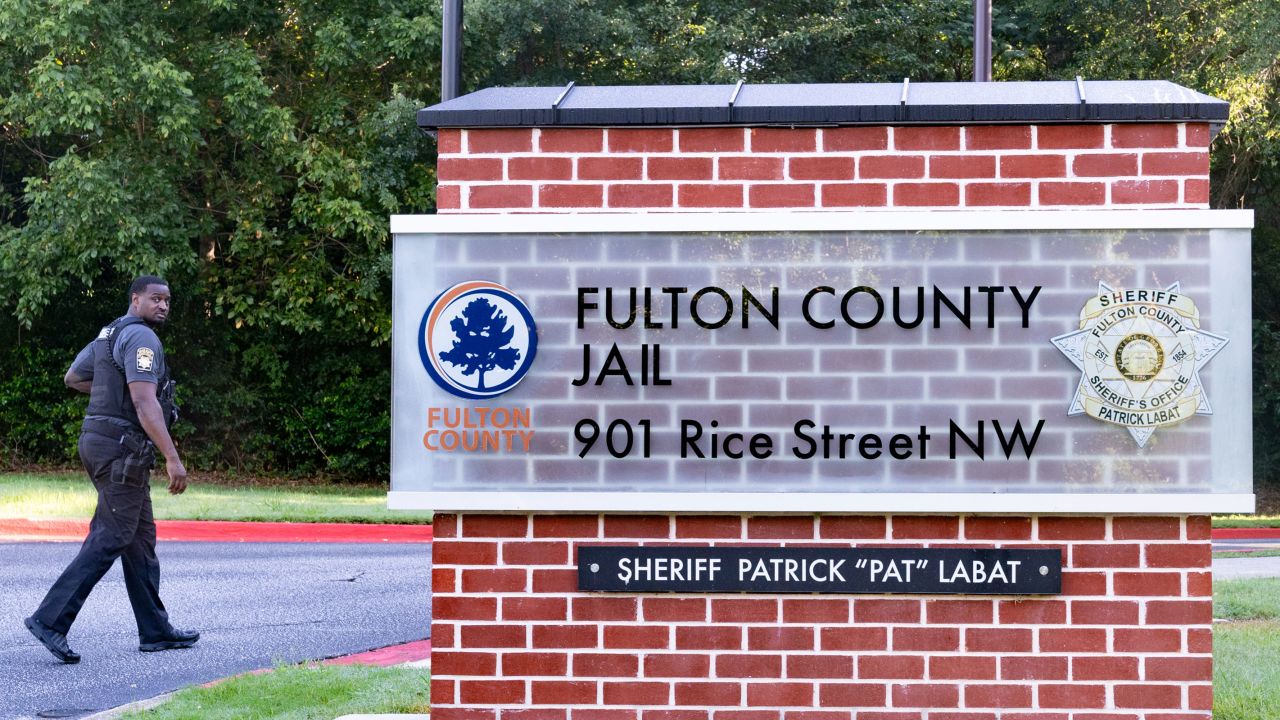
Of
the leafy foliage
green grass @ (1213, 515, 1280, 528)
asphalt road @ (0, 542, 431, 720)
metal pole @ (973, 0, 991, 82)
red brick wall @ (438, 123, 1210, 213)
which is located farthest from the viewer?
the leafy foliage

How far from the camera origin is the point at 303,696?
5.82 metres

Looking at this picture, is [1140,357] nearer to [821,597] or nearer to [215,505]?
[821,597]

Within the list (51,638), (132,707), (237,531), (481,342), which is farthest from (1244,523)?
(481,342)

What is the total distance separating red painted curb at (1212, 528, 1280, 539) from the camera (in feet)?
54.1

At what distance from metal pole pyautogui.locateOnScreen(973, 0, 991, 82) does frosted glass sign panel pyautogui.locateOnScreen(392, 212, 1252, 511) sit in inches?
125

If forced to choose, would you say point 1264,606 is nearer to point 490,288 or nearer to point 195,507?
point 490,288

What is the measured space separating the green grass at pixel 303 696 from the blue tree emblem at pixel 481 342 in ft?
5.31

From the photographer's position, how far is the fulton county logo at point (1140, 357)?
4.37 metres

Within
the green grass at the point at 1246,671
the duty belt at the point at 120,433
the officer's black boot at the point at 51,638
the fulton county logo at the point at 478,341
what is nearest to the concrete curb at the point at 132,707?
the officer's black boot at the point at 51,638

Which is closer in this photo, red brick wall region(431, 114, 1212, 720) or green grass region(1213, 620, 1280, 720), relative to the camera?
red brick wall region(431, 114, 1212, 720)

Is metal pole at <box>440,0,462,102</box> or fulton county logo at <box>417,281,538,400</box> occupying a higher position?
metal pole at <box>440,0,462,102</box>

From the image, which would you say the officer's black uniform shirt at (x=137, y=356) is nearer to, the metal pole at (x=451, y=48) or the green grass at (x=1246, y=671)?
the metal pole at (x=451, y=48)

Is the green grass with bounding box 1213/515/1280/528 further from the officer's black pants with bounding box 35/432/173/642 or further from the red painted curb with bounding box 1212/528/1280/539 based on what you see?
the officer's black pants with bounding box 35/432/173/642

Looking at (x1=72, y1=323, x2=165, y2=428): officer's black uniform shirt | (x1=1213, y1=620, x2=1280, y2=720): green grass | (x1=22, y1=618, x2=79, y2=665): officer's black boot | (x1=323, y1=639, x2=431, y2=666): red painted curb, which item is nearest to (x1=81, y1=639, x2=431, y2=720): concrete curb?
(x1=323, y1=639, x2=431, y2=666): red painted curb
